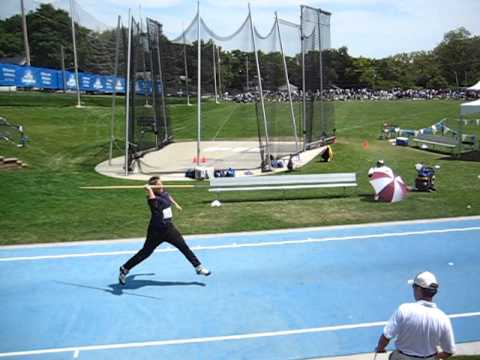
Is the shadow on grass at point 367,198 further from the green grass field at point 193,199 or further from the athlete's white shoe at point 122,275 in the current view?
the athlete's white shoe at point 122,275

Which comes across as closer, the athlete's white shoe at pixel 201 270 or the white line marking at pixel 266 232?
the athlete's white shoe at pixel 201 270

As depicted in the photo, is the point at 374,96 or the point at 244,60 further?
the point at 374,96

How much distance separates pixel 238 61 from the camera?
21766mm

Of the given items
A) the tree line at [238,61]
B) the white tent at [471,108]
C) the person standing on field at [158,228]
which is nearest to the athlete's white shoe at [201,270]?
the person standing on field at [158,228]

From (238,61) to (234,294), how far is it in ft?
47.9

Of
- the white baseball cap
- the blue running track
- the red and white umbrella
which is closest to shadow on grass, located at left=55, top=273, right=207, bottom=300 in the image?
the blue running track

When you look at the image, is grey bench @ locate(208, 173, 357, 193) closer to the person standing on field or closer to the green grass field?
the green grass field

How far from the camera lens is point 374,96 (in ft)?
280

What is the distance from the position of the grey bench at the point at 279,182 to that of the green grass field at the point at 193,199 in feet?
1.41

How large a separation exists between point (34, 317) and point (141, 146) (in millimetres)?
14880

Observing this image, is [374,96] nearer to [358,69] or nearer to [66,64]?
[358,69]

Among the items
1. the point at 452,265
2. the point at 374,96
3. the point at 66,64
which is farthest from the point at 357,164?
the point at 374,96

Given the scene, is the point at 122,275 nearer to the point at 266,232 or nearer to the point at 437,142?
the point at 266,232

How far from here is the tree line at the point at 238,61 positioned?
72.1ft
